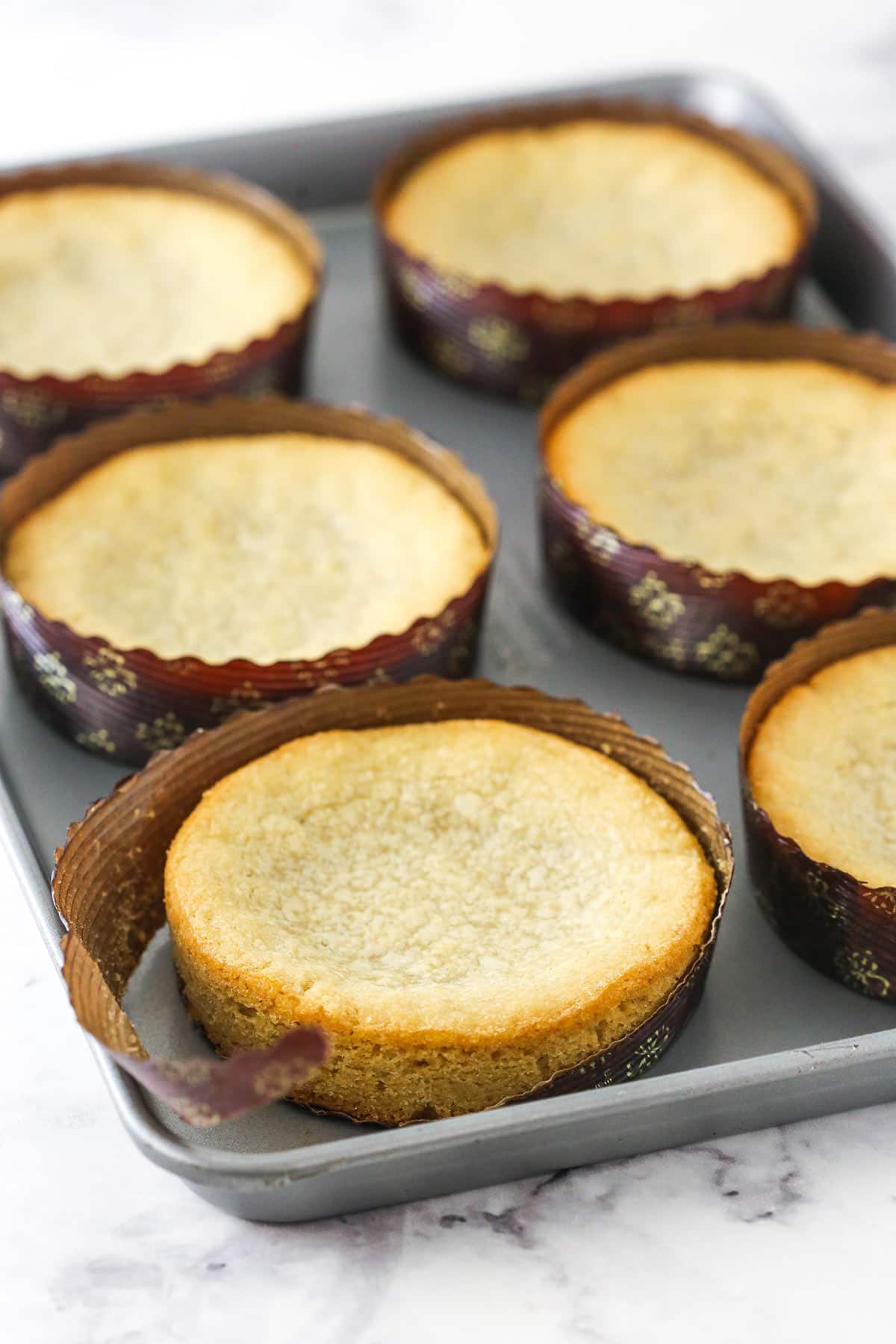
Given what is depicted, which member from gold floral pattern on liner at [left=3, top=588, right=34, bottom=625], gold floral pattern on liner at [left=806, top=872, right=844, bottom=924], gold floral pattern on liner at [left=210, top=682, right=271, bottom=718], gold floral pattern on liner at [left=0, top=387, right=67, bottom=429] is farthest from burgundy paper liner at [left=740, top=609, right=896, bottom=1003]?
gold floral pattern on liner at [left=0, top=387, right=67, bottom=429]

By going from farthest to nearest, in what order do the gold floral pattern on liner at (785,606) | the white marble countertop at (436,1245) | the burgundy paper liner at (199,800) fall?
1. the gold floral pattern on liner at (785,606)
2. the burgundy paper liner at (199,800)
3. the white marble countertop at (436,1245)

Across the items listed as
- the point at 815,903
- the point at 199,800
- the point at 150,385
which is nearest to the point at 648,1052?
the point at 815,903

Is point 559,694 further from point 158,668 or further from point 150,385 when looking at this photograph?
point 150,385

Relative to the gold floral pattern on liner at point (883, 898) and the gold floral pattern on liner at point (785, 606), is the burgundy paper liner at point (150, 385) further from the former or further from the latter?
the gold floral pattern on liner at point (883, 898)

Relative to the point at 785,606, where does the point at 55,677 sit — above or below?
below

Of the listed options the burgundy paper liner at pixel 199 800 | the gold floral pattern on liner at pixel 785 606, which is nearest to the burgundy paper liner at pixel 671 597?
the gold floral pattern on liner at pixel 785 606

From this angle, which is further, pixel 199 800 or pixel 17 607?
pixel 17 607
